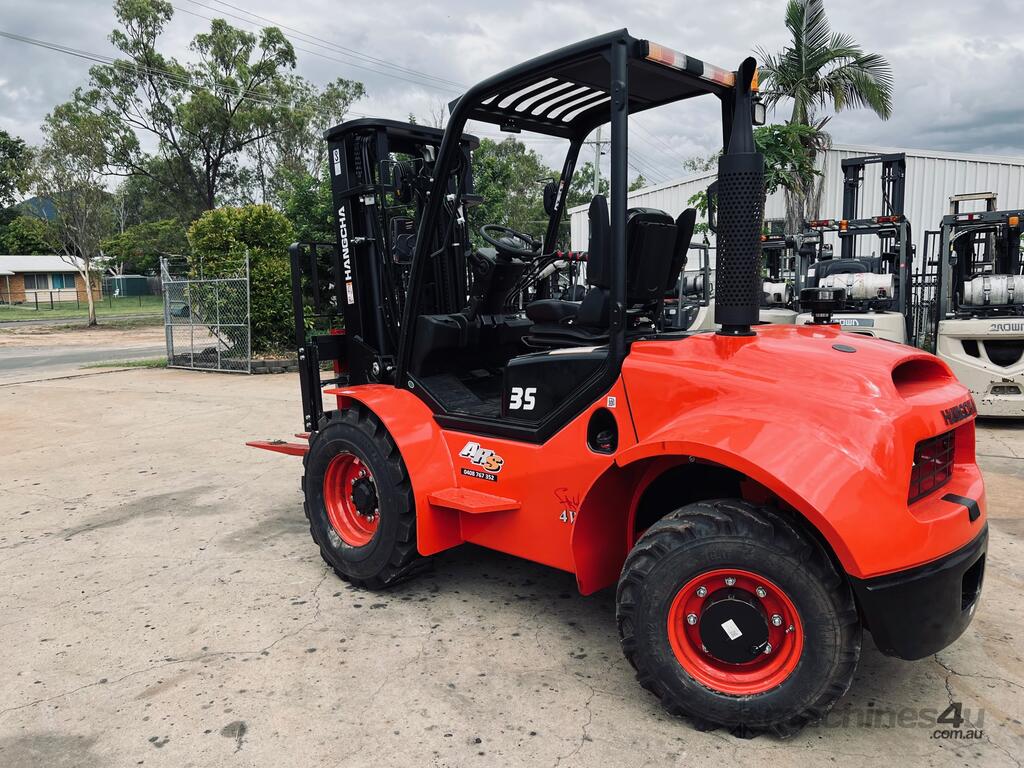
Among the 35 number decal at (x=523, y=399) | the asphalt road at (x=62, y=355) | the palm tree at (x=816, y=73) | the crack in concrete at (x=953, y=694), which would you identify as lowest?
the crack in concrete at (x=953, y=694)

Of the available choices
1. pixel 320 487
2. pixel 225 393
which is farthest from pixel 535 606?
pixel 225 393

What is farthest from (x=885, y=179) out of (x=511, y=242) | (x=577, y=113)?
(x=511, y=242)

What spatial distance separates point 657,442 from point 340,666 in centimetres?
181

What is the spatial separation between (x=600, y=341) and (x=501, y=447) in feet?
2.35

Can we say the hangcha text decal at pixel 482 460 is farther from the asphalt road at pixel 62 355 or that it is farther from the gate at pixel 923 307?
the asphalt road at pixel 62 355

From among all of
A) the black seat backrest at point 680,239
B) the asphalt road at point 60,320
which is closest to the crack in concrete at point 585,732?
the black seat backrest at point 680,239

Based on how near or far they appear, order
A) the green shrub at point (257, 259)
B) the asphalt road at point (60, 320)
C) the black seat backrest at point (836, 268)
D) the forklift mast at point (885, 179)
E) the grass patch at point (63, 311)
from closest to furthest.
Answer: the forklift mast at point (885, 179)
the black seat backrest at point (836, 268)
the green shrub at point (257, 259)
the asphalt road at point (60, 320)
the grass patch at point (63, 311)

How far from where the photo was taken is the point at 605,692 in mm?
3238

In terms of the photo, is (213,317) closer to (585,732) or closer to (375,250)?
(375,250)

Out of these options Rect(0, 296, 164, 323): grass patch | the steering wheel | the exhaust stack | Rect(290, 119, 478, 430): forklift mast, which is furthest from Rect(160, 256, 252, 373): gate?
Rect(0, 296, 164, 323): grass patch

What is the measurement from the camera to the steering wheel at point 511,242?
178 inches

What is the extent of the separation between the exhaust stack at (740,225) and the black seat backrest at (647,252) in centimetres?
33

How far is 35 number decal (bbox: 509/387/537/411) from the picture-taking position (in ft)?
12.0

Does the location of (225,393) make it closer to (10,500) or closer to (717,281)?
(10,500)
